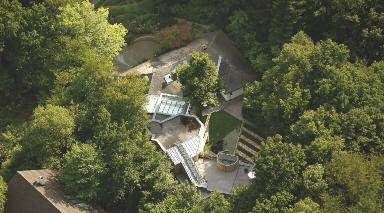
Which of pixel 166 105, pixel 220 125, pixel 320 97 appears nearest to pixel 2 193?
pixel 166 105

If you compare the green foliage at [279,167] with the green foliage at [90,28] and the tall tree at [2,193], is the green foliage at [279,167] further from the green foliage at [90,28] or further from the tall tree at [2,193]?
the green foliage at [90,28]

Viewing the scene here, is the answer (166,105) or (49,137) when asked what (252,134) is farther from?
(49,137)

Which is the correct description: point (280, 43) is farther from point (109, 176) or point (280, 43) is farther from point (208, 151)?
point (109, 176)

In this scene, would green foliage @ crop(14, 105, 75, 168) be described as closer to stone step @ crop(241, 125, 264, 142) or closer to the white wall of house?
the white wall of house

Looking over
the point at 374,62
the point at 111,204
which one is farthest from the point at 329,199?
the point at 111,204

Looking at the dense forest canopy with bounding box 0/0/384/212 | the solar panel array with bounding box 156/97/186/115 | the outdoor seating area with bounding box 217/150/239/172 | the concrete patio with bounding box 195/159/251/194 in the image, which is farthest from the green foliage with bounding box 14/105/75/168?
the outdoor seating area with bounding box 217/150/239/172
